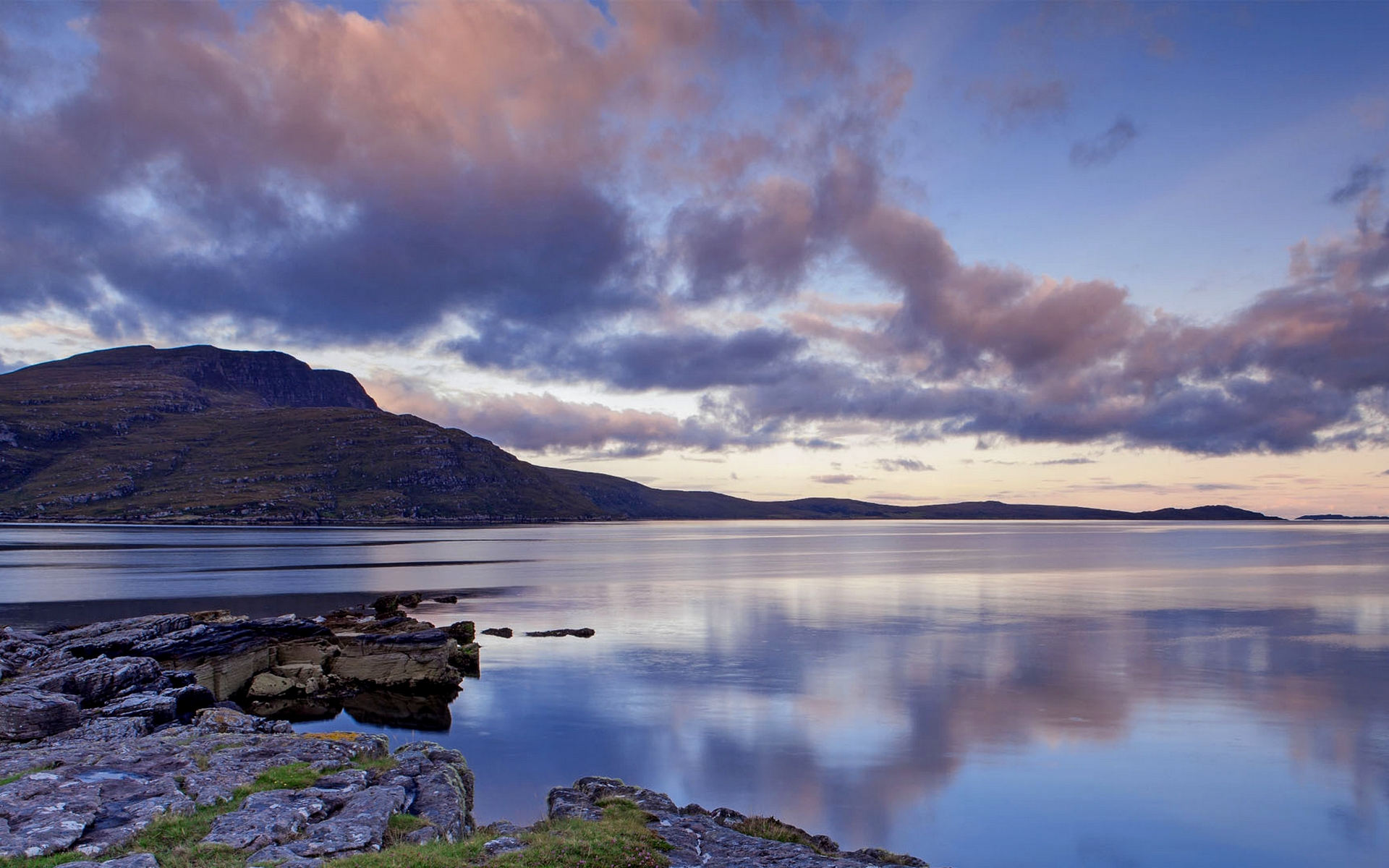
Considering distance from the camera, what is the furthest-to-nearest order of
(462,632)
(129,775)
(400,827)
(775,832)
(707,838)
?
(462,632) → (775,832) → (707,838) → (129,775) → (400,827)

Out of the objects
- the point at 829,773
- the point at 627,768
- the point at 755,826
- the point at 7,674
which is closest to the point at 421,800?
the point at 755,826

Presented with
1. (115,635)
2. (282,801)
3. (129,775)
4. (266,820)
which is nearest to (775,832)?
(282,801)

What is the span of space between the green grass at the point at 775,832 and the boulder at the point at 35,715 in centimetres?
2133

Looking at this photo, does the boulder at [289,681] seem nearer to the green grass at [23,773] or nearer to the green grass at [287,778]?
the green grass at [23,773]

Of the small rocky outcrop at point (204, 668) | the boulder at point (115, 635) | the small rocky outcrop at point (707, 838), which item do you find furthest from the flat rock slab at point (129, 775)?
the boulder at point (115, 635)

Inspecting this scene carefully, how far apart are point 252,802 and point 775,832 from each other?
12338 mm

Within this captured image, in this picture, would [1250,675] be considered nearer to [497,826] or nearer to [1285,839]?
[1285,839]

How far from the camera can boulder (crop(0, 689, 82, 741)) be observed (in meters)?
22.5

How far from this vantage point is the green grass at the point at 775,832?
19.0 meters

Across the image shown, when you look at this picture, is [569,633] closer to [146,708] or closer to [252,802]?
[146,708]

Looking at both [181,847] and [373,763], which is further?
[373,763]

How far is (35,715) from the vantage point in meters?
22.9

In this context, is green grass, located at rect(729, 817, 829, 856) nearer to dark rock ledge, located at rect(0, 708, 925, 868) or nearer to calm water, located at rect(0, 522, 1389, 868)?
dark rock ledge, located at rect(0, 708, 925, 868)

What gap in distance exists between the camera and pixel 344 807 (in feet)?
53.2
